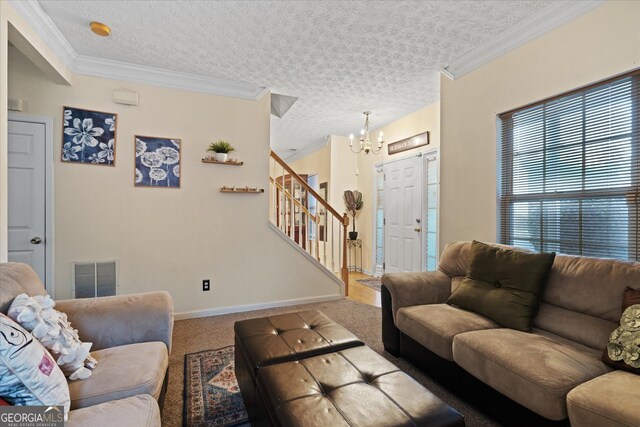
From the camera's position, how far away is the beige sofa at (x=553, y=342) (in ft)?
3.82

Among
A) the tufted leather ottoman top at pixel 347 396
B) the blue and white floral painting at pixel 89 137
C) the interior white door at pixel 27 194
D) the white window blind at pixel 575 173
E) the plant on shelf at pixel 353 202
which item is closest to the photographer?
the tufted leather ottoman top at pixel 347 396

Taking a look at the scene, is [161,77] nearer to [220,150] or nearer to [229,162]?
[220,150]

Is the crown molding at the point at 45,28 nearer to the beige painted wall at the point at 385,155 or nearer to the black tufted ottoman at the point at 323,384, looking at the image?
the black tufted ottoman at the point at 323,384

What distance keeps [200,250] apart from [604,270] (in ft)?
10.9

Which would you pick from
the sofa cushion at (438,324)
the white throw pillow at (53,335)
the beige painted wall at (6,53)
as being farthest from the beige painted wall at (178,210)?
the white throw pillow at (53,335)

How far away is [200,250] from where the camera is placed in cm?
331

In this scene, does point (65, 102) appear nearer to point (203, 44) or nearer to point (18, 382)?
point (203, 44)

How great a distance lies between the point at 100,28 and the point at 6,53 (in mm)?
709

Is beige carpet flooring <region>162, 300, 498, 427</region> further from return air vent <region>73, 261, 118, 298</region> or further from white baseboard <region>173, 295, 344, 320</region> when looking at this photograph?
return air vent <region>73, 261, 118, 298</region>

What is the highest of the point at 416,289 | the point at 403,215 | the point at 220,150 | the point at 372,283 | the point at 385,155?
the point at 385,155

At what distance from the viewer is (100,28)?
2375 millimetres

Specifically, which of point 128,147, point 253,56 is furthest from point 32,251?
point 253,56
